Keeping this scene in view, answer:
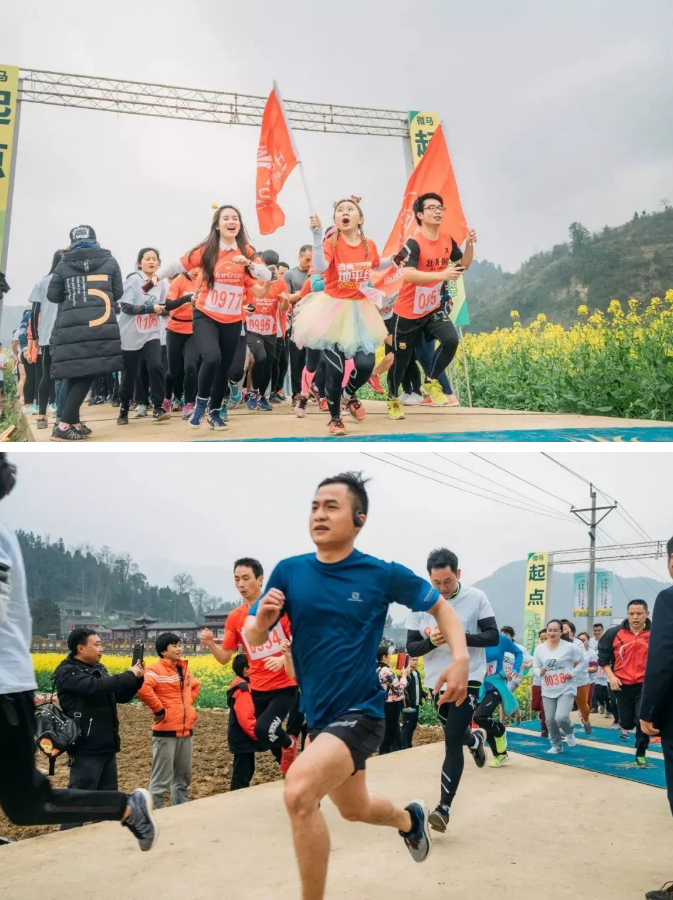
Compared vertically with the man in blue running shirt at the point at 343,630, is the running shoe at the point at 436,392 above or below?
above

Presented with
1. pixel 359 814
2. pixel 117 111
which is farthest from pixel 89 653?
pixel 117 111

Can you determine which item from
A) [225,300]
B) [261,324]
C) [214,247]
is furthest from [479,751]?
[261,324]

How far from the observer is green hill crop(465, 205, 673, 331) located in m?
15.0

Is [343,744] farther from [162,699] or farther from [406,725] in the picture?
[406,725]

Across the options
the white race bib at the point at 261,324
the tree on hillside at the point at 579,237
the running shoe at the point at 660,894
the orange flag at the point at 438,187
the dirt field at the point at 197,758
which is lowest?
the dirt field at the point at 197,758

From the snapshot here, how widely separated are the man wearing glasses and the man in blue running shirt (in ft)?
14.3

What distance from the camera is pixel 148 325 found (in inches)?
366

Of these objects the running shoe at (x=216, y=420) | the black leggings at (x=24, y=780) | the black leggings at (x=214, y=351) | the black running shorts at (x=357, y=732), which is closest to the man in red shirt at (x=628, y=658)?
the running shoe at (x=216, y=420)

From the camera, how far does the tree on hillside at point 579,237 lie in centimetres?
1545

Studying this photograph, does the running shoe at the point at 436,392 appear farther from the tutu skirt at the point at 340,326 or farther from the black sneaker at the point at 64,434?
the black sneaker at the point at 64,434

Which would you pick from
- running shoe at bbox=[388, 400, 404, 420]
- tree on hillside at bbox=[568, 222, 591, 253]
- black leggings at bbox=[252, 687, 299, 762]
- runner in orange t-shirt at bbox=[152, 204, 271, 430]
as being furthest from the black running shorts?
tree on hillside at bbox=[568, 222, 591, 253]

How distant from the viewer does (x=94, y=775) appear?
502 centimetres

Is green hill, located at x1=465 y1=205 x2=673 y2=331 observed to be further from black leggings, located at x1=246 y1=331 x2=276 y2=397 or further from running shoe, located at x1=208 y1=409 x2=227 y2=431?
running shoe, located at x1=208 y1=409 x2=227 y2=431

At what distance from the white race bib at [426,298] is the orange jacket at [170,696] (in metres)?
3.79
